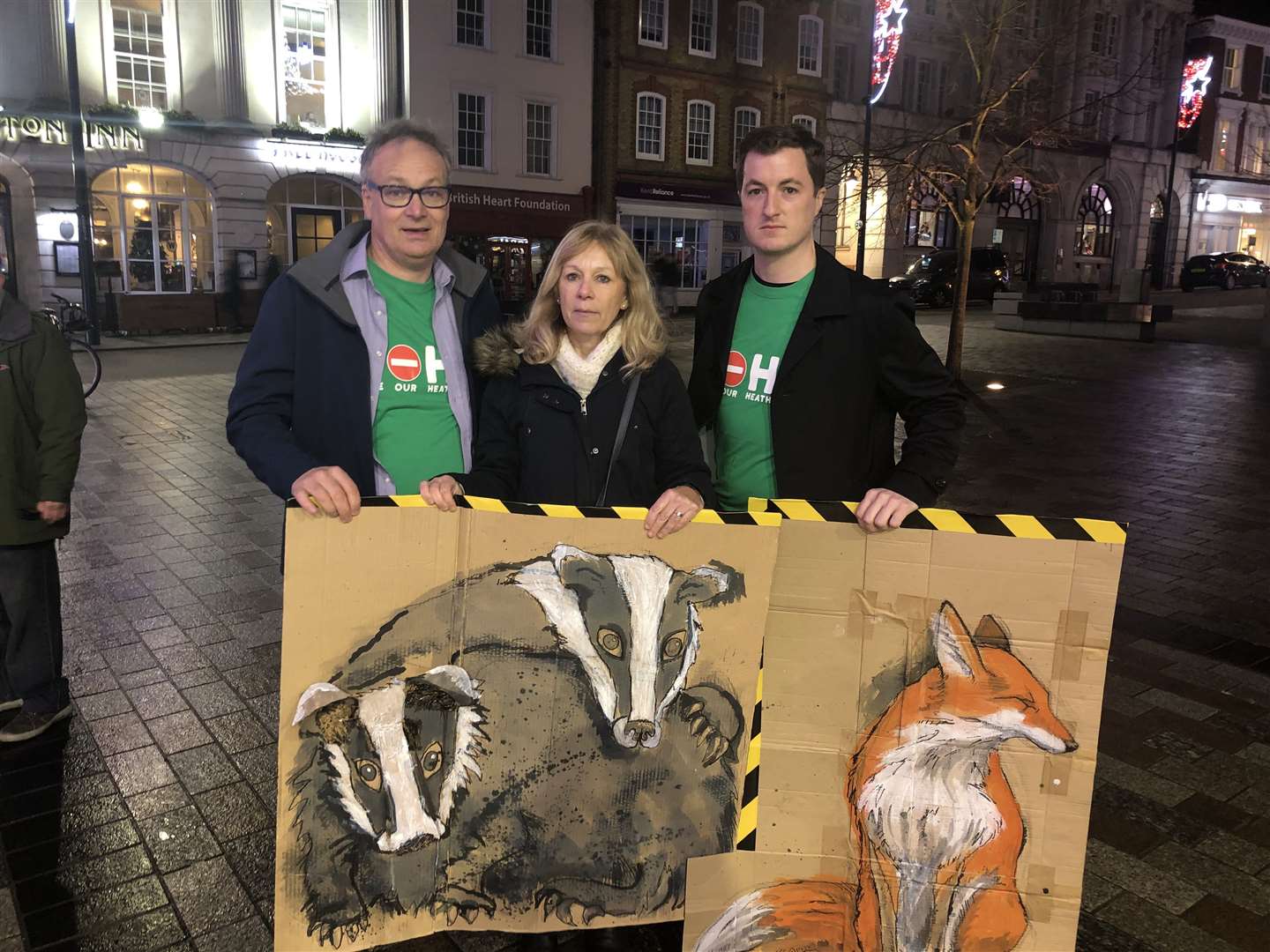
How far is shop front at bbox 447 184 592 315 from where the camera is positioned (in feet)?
101

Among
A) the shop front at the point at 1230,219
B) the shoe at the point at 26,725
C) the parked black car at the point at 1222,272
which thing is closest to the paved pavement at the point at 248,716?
the shoe at the point at 26,725

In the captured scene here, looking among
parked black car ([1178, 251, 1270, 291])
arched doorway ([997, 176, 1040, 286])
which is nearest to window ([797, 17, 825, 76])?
arched doorway ([997, 176, 1040, 286])

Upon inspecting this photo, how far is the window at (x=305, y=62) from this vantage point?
26.3 meters

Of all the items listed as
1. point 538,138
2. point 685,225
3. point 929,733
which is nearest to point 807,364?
point 929,733

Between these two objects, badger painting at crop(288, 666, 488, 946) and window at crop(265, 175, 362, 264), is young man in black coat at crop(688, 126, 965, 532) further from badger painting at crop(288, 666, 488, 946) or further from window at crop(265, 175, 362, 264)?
window at crop(265, 175, 362, 264)

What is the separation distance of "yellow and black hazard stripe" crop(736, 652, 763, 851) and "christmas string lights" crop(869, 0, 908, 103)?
82.1ft

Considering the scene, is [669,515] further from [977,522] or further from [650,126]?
[650,126]

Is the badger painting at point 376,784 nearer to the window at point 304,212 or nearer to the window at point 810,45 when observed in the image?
the window at point 304,212

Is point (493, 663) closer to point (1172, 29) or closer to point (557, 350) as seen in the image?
point (557, 350)

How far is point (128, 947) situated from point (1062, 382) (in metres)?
15.8

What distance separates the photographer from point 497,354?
115 inches

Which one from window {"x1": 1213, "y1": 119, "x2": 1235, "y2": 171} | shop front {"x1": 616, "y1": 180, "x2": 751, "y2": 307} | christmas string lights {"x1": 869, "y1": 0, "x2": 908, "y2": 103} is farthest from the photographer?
window {"x1": 1213, "y1": 119, "x2": 1235, "y2": 171}

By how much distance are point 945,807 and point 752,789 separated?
47 centimetres

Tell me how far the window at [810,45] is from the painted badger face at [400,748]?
3834 cm
